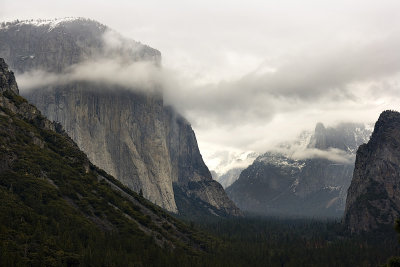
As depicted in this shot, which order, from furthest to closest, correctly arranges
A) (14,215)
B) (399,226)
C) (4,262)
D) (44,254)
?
(14,215)
(44,254)
(4,262)
(399,226)

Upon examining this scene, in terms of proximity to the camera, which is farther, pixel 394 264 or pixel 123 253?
pixel 123 253

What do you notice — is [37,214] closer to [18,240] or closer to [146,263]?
[18,240]

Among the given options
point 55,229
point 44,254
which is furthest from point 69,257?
point 55,229

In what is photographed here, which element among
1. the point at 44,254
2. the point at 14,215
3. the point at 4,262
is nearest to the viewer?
the point at 4,262

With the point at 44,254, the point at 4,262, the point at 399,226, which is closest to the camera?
the point at 399,226

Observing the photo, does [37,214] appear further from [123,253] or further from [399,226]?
[399,226]

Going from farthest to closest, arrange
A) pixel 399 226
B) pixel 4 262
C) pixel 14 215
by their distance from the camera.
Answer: pixel 14 215 < pixel 4 262 < pixel 399 226

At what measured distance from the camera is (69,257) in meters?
171

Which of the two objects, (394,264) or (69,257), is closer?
(394,264)

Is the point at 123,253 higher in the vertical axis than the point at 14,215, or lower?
lower

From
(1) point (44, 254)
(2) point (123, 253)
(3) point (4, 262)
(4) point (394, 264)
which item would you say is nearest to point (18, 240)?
(1) point (44, 254)

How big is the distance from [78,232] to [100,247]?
12114 millimetres

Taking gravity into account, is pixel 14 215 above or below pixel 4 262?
above

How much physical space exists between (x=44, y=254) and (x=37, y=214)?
34786mm
